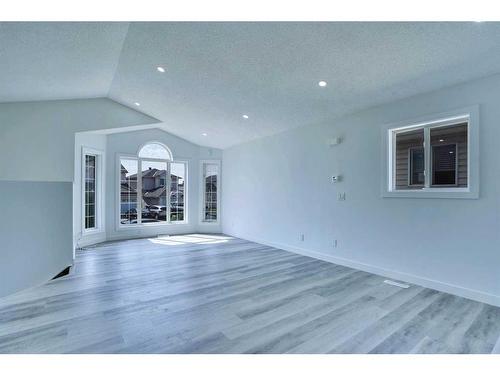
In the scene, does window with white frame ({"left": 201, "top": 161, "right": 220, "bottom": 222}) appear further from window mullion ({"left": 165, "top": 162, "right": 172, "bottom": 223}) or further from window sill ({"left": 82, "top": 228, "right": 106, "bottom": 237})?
window sill ({"left": 82, "top": 228, "right": 106, "bottom": 237})

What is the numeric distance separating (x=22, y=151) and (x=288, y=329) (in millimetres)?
5809

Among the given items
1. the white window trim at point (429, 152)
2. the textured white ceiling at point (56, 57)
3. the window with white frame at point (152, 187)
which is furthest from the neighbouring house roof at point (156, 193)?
the white window trim at point (429, 152)

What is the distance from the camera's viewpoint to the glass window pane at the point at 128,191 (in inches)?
277

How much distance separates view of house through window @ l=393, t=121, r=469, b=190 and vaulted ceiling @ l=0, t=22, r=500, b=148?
0.58m

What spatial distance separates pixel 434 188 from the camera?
3.54 metres

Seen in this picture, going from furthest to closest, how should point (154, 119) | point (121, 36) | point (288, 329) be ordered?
1. point (154, 119)
2. point (121, 36)
3. point (288, 329)

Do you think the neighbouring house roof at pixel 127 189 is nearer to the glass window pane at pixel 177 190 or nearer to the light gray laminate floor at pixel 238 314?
the glass window pane at pixel 177 190

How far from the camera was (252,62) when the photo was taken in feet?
11.6

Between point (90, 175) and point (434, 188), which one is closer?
point (434, 188)

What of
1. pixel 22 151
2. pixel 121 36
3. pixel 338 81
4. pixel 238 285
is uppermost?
pixel 121 36

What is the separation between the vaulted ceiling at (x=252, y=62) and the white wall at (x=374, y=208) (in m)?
0.33

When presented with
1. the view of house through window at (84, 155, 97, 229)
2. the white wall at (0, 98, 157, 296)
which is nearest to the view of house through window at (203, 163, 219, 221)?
the white wall at (0, 98, 157, 296)

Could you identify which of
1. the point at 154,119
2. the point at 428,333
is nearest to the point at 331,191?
the point at 428,333

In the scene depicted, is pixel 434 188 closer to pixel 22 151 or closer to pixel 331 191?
pixel 331 191
